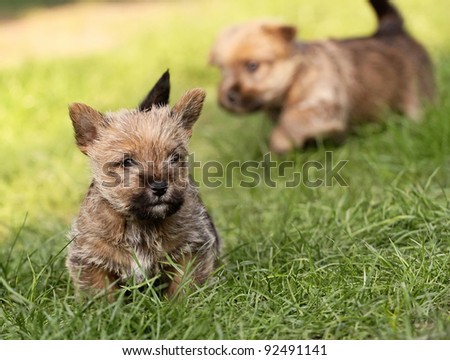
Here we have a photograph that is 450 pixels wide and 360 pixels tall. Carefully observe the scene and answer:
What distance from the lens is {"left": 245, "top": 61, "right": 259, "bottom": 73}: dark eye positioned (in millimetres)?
7910

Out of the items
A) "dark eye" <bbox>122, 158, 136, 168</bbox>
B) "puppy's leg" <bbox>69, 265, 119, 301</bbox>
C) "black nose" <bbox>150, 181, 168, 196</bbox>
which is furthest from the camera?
"puppy's leg" <bbox>69, 265, 119, 301</bbox>

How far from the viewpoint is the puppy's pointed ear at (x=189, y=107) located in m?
4.49

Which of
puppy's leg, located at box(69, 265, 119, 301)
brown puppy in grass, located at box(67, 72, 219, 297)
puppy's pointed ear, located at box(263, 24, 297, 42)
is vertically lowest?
puppy's pointed ear, located at box(263, 24, 297, 42)

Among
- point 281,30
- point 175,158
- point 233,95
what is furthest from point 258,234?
point 281,30

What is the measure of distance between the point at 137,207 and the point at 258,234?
1.55 m

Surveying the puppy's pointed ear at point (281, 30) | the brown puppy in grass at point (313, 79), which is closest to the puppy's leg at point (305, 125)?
the brown puppy in grass at point (313, 79)

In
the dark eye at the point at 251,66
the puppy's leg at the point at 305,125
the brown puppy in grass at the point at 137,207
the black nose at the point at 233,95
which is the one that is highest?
the brown puppy in grass at the point at 137,207

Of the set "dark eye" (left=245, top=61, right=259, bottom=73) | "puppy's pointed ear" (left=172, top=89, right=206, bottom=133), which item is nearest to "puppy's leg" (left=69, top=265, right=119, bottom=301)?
"puppy's pointed ear" (left=172, top=89, right=206, bottom=133)

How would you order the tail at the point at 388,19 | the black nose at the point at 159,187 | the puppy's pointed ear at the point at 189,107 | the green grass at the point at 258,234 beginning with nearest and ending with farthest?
the green grass at the point at 258,234
the black nose at the point at 159,187
the puppy's pointed ear at the point at 189,107
the tail at the point at 388,19

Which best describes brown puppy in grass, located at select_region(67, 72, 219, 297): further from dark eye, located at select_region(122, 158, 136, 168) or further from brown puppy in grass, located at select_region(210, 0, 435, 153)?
brown puppy in grass, located at select_region(210, 0, 435, 153)

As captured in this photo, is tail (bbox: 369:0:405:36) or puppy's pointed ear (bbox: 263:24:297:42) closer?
puppy's pointed ear (bbox: 263:24:297:42)

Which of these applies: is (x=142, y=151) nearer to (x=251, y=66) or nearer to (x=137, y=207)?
(x=137, y=207)

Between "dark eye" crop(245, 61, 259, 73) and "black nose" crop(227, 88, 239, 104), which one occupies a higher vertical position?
"dark eye" crop(245, 61, 259, 73)

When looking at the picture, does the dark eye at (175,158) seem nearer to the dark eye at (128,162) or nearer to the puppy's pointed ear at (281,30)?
the dark eye at (128,162)
